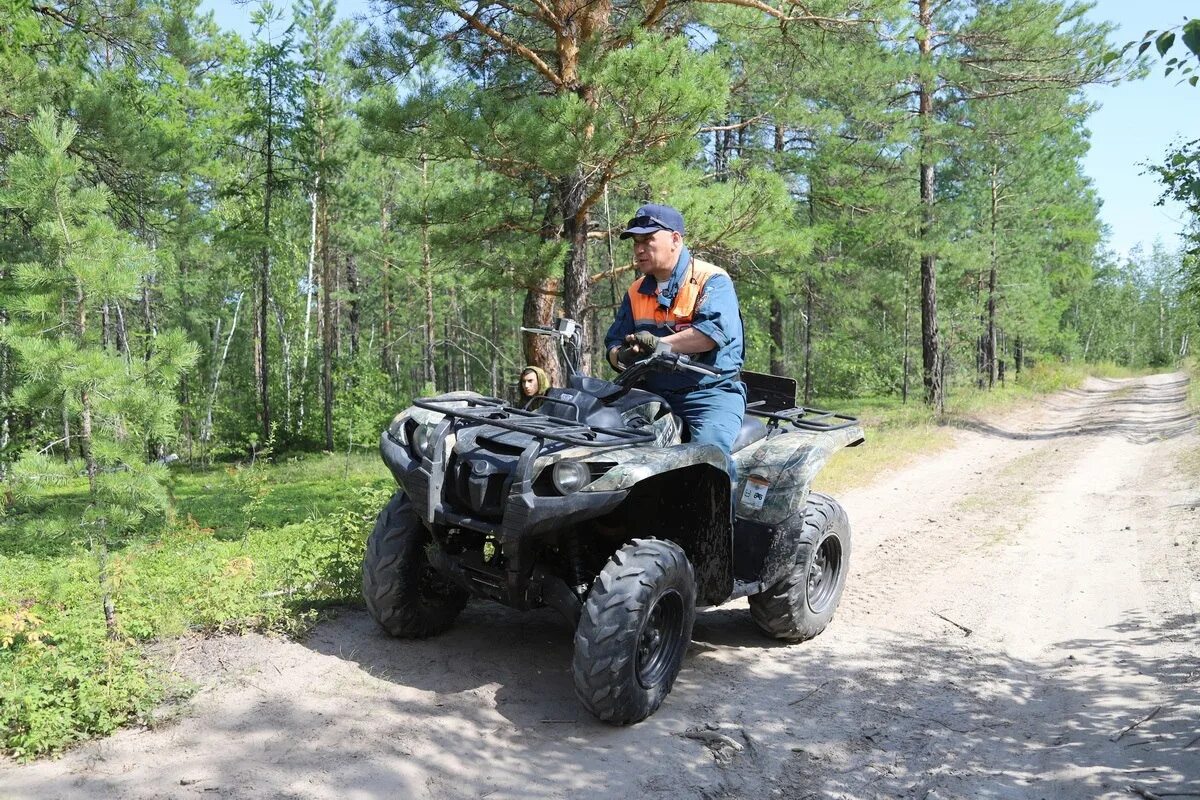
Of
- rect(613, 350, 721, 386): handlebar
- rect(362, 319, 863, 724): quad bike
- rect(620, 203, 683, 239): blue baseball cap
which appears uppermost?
rect(620, 203, 683, 239): blue baseball cap

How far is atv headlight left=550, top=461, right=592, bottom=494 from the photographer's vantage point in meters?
3.73

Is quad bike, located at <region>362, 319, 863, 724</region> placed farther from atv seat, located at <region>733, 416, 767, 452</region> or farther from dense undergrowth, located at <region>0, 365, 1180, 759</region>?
dense undergrowth, located at <region>0, 365, 1180, 759</region>

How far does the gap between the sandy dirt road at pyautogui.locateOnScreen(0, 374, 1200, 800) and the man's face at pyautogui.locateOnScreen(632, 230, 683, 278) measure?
7.12ft

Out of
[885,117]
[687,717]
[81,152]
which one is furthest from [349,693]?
[885,117]

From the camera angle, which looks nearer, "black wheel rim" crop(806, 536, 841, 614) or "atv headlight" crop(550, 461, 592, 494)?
"atv headlight" crop(550, 461, 592, 494)

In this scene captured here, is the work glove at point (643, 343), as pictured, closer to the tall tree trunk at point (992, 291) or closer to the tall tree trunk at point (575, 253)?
the tall tree trunk at point (575, 253)

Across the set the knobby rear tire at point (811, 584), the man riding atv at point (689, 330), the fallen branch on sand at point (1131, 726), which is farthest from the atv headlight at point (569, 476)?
the fallen branch on sand at point (1131, 726)

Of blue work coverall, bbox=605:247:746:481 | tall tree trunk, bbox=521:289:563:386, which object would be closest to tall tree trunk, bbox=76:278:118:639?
blue work coverall, bbox=605:247:746:481

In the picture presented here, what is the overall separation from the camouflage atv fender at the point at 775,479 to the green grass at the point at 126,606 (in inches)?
94.6

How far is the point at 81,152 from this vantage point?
1070 cm

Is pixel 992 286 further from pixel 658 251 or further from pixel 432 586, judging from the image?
pixel 432 586

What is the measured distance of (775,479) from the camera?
491 centimetres

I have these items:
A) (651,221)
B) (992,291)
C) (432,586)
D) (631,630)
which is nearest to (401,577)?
(432,586)

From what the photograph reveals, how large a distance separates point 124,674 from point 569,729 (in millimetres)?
1970
